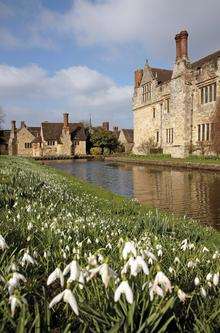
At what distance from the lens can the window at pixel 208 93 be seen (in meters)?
42.2

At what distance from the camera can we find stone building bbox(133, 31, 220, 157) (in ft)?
140

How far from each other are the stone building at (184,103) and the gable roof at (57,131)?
31822 mm

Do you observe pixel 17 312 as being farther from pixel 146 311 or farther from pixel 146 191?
pixel 146 191

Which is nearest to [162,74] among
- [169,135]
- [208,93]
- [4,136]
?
[169,135]

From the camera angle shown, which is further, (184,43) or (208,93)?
(184,43)

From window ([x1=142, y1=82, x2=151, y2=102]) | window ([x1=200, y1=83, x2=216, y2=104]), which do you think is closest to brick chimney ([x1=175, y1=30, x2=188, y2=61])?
window ([x1=200, y1=83, x2=216, y2=104])

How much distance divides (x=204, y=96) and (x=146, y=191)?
25.3 meters

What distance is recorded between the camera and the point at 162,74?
2346 inches

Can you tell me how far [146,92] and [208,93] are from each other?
63.9ft

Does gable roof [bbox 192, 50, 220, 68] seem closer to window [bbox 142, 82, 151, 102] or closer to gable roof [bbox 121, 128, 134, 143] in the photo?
window [bbox 142, 82, 151, 102]

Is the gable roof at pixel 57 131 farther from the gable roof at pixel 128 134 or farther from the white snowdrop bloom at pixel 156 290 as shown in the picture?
the white snowdrop bloom at pixel 156 290

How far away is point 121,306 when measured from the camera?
2818 millimetres

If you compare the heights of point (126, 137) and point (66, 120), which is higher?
point (66, 120)

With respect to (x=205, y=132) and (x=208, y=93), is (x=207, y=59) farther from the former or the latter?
(x=205, y=132)
